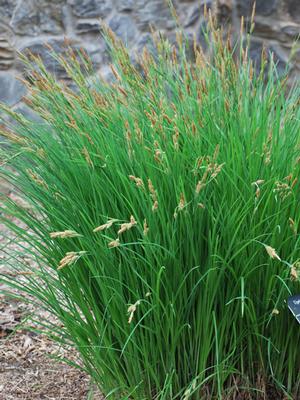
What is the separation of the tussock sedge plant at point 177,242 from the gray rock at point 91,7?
9.29ft

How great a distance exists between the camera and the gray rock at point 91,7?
4535 millimetres

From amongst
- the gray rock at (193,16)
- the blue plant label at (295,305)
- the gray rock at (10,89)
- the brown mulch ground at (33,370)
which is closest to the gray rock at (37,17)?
the gray rock at (10,89)

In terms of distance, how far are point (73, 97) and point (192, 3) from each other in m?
2.92

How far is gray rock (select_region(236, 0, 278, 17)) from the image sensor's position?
4465 mm

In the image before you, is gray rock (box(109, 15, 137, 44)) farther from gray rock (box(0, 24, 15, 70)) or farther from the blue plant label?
the blue plant label

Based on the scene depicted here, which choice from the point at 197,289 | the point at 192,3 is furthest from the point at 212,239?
the point at 192,3

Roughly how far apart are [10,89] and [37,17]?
54 cm

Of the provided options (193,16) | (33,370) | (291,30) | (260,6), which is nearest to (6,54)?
(193,16)

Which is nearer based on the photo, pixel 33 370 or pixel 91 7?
pixel 33 370

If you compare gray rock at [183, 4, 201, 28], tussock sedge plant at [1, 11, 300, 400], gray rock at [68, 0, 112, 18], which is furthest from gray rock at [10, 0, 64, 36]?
tussock sedge plant at [1, 11, 300, 400]

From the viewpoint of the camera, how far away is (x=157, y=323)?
1.63 m

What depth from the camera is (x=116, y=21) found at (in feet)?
14.9

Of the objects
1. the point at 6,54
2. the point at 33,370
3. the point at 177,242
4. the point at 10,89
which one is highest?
the point at 177,242

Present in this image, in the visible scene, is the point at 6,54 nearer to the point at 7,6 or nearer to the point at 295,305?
the point at 7,6
